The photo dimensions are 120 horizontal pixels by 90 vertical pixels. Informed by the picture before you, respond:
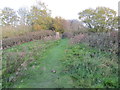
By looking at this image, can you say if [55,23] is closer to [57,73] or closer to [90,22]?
[90,22]

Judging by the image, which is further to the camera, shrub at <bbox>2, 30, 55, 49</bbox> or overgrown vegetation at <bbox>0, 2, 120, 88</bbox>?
shrub at <bbox>2, 30, 55, 49</bbox>

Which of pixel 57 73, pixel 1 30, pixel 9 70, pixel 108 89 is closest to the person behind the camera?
pixel 108 89

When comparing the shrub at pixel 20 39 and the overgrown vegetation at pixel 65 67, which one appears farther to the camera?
the shrub at pixel 20 39

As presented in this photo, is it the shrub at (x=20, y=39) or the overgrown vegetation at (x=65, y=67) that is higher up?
the shrub at (x=20, y=39)

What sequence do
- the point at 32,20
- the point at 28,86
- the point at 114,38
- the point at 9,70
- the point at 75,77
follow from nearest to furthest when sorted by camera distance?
the point at 28,86
the point at 75,77
the point at 9,70
the point at 114,38
the point at 32,20

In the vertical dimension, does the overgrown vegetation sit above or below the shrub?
below

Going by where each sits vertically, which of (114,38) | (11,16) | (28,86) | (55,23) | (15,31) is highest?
(11,16)

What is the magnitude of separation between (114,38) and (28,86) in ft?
16.3

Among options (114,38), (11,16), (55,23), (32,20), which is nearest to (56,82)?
(114,38)

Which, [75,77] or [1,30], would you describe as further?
[1,30]

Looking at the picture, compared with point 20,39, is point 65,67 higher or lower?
lower

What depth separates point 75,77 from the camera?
2795 millimetres

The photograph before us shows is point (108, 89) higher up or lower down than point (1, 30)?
lower down

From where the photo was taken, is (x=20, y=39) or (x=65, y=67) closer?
(x=65, y=67)
